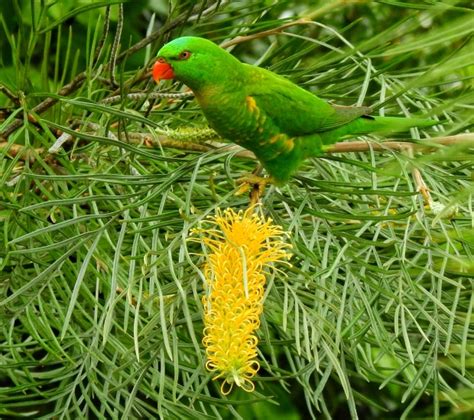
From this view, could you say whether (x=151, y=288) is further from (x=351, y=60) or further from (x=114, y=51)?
(x=351, y=60)

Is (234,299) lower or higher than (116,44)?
lower

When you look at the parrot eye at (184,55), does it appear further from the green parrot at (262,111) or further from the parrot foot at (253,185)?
the parrot foot at (253,185)

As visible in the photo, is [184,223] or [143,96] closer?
[184,223]

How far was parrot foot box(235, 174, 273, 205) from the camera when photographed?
66cm

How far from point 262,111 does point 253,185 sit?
0.29 ft

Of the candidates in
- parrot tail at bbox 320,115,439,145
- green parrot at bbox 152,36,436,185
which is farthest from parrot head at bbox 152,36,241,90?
parrot tail at bbox 320,115,439,145

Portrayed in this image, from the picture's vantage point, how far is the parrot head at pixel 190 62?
0.69 meters

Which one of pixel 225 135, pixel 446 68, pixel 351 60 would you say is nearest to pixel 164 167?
pixel 225 135

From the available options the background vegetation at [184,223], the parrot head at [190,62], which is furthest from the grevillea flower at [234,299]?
the parrot head at [190,62]

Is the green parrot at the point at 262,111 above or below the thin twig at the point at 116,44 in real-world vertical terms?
below

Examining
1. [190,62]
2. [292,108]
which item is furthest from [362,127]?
[190,62]

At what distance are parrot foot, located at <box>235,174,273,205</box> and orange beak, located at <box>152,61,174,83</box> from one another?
104 mm

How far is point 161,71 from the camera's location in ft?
2.29

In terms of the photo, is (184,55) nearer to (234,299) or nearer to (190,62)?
(190,62)
